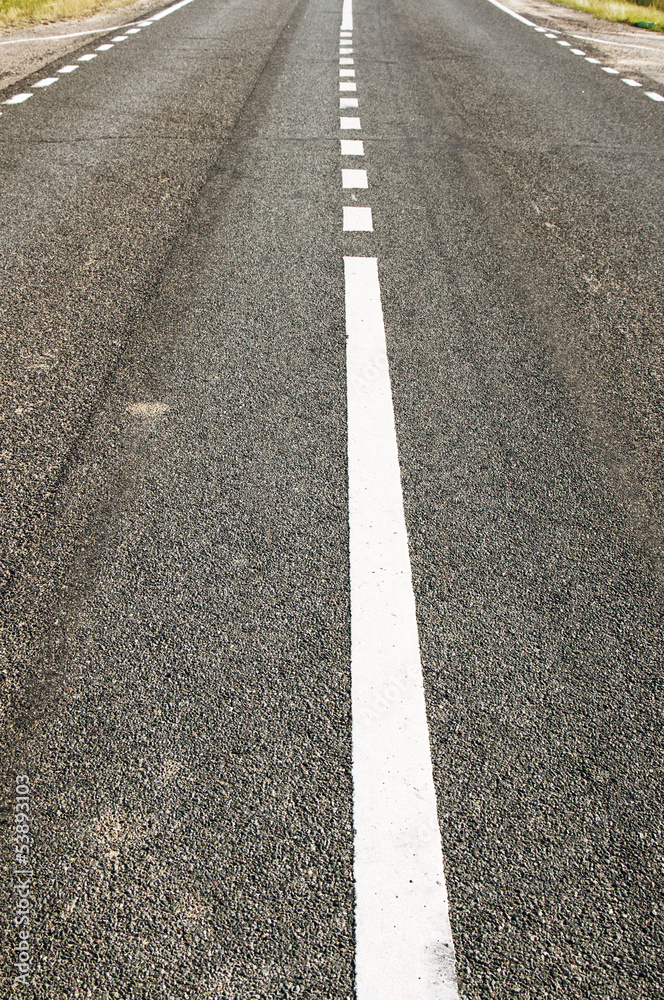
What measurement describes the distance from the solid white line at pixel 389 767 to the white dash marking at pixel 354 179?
3.92 m

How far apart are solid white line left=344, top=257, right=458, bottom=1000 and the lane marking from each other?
281 cm

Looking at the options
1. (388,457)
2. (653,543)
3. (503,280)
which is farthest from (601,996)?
(503,280)

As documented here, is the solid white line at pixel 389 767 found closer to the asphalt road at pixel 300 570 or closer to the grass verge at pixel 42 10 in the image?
the asphalt road at pixel 300 570

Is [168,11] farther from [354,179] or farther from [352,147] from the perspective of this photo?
[354,179]

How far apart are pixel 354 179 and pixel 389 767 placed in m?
5.85

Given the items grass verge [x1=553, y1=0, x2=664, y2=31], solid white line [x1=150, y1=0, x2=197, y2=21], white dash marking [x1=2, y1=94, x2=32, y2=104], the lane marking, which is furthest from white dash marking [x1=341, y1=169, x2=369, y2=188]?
grass verge [x1=553, y1=0, x2=664, y2=31]

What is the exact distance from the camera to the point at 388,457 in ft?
11.8

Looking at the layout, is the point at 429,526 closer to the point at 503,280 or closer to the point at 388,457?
the point at 388,457

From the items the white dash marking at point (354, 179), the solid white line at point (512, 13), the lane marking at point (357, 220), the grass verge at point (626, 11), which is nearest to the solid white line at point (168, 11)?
the solid white line at point (512, 13)

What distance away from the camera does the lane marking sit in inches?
240

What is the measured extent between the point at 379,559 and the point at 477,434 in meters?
1.00

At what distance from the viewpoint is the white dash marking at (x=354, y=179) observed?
23.0 feet

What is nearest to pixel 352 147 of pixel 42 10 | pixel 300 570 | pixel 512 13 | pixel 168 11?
pixel 300 570

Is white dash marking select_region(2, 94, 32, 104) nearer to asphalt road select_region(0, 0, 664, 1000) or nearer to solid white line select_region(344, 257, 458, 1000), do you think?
asphalt road select_region(0, 0, 664, 1000)
